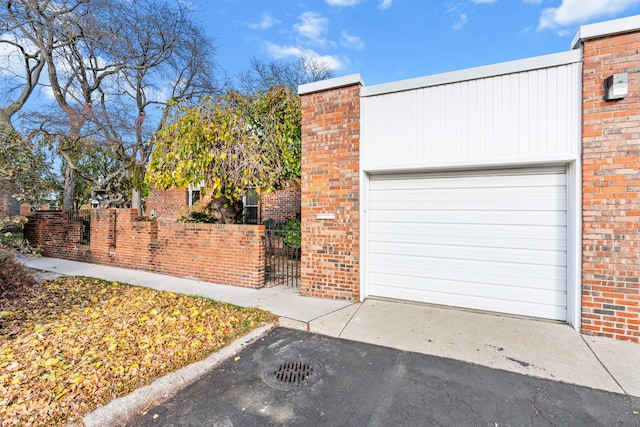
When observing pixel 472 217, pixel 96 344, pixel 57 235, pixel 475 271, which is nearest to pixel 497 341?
pixel 475 271

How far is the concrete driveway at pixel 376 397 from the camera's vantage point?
7.79 ft

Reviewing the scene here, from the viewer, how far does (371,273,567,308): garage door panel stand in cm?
421

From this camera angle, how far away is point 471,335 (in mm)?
3783

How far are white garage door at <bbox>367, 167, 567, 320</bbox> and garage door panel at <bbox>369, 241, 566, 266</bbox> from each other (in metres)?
0.01

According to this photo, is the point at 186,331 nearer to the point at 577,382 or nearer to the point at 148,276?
the point at 148,276

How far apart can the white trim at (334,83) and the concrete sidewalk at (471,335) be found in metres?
3.75

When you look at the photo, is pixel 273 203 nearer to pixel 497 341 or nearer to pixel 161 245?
pixel 161 245

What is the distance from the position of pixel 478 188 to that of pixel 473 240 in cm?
82

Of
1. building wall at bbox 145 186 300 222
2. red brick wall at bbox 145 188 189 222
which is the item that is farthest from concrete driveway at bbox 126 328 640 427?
red brick wall at bbox 145 188 189 222

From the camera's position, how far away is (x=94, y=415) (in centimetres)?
232

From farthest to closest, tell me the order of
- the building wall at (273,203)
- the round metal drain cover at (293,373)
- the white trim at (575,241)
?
the building wall at (273,203)
the white trim at (575,241)
the round metal drain cover at (293,373)

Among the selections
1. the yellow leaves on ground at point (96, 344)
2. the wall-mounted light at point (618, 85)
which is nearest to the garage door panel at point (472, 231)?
the wall-mounted light at point (618, 85)

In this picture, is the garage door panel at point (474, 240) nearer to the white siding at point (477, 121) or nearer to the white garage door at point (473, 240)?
the white garage door at point (473, 240)

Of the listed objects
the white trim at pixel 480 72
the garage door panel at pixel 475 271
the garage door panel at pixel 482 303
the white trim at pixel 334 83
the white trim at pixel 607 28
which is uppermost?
the white trim at pixel 607 28
